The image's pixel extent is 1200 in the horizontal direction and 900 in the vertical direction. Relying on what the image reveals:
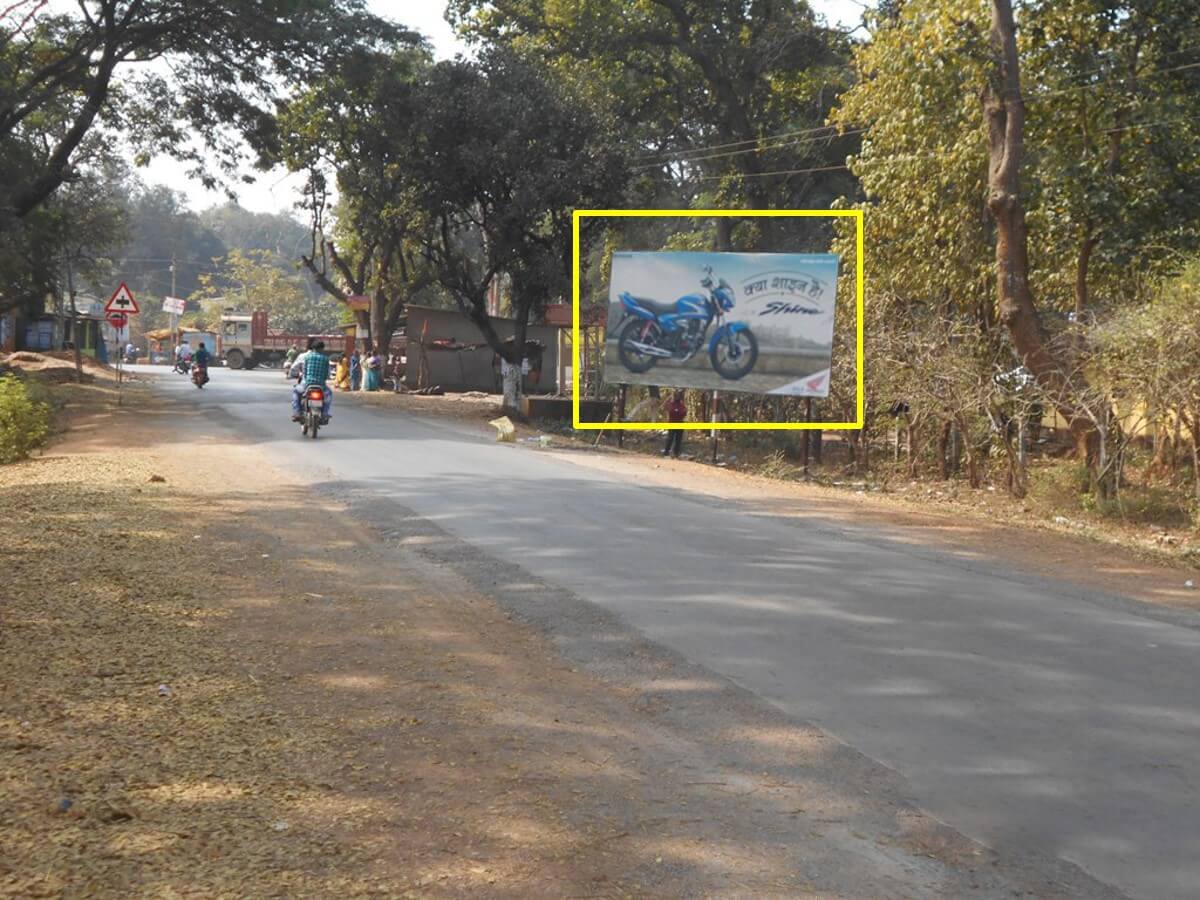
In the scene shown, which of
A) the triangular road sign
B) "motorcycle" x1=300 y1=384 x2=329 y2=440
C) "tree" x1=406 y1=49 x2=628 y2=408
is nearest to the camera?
"motorcycle" x1=300 y1=384 x2=329 y2=440

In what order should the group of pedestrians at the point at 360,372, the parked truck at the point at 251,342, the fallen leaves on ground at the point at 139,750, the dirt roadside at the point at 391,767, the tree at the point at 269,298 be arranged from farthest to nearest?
the tree at the point at 269,298, the parked truck at the point at 251,342, the group of pedestrians at the point at 360,372, the dirt roadside at the point at 391,767, the fallen leaves on ground at the point at 139,750

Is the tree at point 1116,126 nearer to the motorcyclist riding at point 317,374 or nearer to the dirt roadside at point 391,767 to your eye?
the motorcyclist riding at point 317,374

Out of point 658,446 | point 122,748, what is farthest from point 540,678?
point 658,446

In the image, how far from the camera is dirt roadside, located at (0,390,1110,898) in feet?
13.1

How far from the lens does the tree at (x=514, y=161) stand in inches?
1040

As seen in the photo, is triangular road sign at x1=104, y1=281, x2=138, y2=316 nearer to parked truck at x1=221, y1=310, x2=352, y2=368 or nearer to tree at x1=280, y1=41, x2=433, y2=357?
tree at x1=280, y1=41, x2=433, y2=357

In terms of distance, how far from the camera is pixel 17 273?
2809 centimetres

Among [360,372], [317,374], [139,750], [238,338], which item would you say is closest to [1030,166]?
[317,374]

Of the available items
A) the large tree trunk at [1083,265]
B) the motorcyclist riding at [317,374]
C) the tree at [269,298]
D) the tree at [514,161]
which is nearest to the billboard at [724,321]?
the large tree trunk at [1083,265]

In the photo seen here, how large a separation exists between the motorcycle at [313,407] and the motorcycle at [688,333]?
5.08m

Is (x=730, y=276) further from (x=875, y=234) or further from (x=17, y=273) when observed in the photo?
(x=17, y=273)

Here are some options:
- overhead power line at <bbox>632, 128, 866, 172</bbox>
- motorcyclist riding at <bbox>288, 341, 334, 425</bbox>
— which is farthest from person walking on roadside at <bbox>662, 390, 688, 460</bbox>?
overhead power line at <bbox>632, 128, 866, 172</bbox>

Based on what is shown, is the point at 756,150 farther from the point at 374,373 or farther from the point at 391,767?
the point at 391,767

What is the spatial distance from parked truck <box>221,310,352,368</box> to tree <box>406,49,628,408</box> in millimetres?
35875
